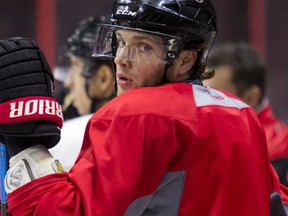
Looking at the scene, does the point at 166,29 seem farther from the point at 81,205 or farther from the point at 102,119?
the point at 81,205

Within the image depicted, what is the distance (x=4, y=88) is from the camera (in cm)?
166

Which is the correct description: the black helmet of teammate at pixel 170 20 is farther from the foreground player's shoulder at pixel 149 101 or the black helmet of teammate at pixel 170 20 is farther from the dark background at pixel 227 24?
the dark background at pixel 227 24

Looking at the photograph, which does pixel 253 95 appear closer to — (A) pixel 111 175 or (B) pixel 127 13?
(B) pixel 127 13

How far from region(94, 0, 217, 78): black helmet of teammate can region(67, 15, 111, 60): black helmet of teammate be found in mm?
1228

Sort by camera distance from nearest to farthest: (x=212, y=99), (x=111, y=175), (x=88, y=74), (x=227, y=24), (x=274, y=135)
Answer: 1. (x=111, y=175)
2. (x=212, y=99)
3. (x=88, y=74)
4. (x=274, y=135)
5. (x=227, y=24)

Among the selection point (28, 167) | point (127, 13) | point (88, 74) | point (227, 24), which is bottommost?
point (227, 24)

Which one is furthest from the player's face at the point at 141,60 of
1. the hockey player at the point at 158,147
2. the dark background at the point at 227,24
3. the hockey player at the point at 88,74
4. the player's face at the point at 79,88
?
the dark background at the point at 227,24

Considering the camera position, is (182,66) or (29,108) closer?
(29,108)

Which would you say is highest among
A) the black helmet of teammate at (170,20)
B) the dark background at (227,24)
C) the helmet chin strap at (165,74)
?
the black helmet of teammate at (170,20)

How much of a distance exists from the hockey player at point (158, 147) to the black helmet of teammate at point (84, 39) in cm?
124

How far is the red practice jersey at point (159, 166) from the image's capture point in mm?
1560

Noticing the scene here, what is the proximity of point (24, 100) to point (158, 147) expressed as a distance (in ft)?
0.99

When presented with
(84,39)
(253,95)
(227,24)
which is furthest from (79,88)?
(227,24)

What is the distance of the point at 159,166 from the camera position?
1.58m
